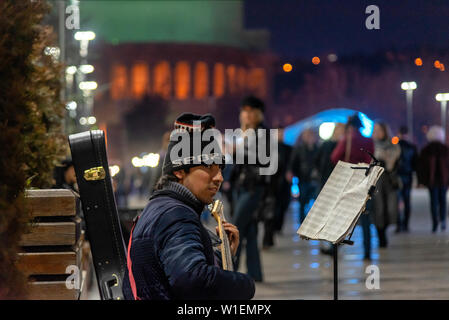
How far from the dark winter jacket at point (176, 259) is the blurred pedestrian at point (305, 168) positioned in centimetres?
1269

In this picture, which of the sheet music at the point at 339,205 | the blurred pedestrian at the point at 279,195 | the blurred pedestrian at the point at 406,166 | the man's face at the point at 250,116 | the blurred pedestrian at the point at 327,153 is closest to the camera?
the sheet music at the point at 339,205

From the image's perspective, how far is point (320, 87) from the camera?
2879 inches

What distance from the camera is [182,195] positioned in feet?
12.7

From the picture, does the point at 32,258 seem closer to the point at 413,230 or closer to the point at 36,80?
the point at 36,80

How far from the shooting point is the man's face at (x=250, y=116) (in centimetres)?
981

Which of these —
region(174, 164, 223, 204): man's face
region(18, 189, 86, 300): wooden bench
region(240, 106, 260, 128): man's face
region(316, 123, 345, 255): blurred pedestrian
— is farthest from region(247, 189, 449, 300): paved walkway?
region(174, 164, 223, 204): man's face

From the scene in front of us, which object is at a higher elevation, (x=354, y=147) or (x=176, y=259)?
(x=176, y=259)

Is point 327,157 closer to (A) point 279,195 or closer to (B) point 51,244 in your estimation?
(A) point 279,195

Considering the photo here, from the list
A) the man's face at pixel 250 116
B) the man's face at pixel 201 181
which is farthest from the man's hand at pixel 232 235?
the man's face at pixel 250 116

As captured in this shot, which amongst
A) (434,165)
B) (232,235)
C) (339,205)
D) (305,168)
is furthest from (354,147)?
(232,235)

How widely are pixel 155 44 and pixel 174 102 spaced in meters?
9.46

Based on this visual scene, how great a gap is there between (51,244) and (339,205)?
2.04m

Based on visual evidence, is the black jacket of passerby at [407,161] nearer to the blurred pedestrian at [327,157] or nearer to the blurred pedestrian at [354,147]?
the blurred pedestrian at [327,157]

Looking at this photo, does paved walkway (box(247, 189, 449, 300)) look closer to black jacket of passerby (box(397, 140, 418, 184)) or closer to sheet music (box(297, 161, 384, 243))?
black jacket of passerby (box(397, 140, 418, 184))
